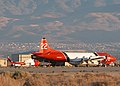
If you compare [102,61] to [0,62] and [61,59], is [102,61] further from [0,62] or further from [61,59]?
[0,62]

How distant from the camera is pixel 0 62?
135 metres

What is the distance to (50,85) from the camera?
4275 cm

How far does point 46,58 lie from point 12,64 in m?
7.09

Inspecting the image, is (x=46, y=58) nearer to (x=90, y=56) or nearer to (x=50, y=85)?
(x=90, y=56)

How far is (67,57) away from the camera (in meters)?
127

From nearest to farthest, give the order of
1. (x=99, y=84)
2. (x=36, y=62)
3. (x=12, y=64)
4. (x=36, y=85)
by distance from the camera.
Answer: (x=36, y=85) → (x=99, y=84) → (x=12, y=64) → (x=36, y=62)

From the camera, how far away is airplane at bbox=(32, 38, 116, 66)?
407 ft

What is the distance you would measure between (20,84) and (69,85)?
351cm

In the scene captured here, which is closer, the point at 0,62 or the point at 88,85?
the point at 88,85

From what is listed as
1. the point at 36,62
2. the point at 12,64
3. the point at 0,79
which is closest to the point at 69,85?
the point at 0,79

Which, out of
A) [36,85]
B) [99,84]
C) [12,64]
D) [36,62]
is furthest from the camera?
[36,62]

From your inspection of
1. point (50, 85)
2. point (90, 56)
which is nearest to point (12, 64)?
point (90, 56)

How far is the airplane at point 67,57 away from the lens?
12419 cm

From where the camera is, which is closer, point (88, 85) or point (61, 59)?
point (88, 85)
